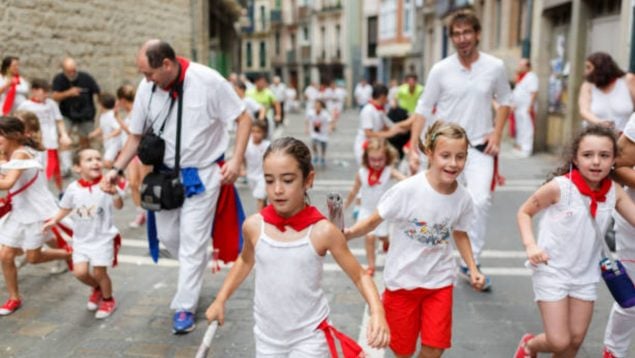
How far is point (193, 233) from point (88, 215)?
851 millimetres

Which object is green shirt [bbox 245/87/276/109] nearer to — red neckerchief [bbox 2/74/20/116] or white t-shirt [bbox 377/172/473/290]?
red neckerchief [bbox 2/74/20/116]

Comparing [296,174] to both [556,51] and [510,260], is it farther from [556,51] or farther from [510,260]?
[556,51]

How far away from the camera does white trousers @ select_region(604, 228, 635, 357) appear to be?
3.42 meters

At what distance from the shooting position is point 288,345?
110 inches

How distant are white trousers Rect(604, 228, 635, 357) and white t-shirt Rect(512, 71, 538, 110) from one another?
10850 millimetres

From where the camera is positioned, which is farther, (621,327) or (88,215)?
(88,215)

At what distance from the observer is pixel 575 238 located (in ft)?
10.6

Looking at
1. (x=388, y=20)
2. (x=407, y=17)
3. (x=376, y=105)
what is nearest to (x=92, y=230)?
(x=376, y=105)

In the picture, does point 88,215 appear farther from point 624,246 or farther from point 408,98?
point 408,98

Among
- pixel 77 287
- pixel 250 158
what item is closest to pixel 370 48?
pixel 250 158

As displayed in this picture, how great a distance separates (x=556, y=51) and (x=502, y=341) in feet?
38.2

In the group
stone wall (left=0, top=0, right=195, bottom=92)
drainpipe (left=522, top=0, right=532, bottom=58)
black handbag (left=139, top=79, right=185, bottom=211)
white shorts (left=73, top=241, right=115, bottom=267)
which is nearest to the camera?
black handbag (left=139, top=79, right=185, bottom=211)

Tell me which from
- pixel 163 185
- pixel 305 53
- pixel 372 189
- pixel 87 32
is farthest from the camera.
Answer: pixel 305 53

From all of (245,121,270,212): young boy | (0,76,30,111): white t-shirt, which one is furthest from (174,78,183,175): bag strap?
(0,76,30,111): white t-shirt
